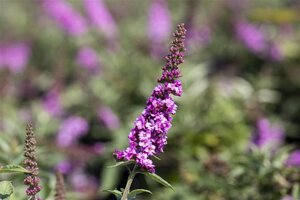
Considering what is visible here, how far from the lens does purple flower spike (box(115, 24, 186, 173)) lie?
2.03 meters

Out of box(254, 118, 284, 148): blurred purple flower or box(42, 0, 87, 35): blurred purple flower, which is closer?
box(254, 118, 284, 148): blurred purple flower

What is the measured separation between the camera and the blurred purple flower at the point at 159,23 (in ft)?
21.8

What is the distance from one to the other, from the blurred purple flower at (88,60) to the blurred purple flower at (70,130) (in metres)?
0.89

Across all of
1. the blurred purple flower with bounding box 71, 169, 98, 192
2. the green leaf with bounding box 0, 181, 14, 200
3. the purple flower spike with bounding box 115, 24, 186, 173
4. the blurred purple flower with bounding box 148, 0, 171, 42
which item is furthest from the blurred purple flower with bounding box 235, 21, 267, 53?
the green leaf with bounding box 0, 181, 14, 200

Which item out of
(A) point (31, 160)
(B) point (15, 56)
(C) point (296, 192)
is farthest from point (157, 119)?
(B) point (15, 56)

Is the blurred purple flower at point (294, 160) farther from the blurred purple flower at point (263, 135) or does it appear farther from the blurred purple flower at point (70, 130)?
the blurred purple flower at point (70, 130)

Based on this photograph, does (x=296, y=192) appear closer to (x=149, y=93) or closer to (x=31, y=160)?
(x=31, y=160)

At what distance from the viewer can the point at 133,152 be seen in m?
2.05

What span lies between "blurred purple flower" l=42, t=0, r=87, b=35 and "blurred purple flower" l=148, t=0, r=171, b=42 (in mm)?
787

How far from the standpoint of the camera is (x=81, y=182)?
500 centimetres

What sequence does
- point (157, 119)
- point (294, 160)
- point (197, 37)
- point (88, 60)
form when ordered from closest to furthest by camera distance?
point (157, 119) → point (294, 160) → point (197, 37) → point (88, 60)

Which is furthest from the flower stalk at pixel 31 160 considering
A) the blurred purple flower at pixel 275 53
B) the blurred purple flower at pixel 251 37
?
the blurred purple flower at pixel 251 37

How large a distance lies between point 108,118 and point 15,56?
2036 millimetres

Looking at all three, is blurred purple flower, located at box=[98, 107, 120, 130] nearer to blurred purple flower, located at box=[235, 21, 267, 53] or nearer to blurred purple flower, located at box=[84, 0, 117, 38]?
blurred purple flower, located at box=[84, 0, 117, 38]
